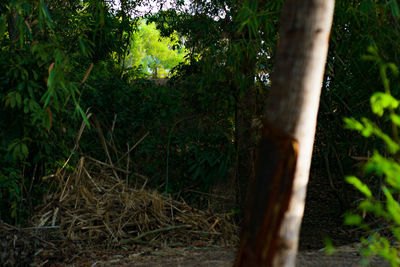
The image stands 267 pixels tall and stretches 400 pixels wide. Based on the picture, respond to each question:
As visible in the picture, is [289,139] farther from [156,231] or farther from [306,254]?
[156,231]

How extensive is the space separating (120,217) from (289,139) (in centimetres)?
340

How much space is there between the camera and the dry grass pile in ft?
15.0

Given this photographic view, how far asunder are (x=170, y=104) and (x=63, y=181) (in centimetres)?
174

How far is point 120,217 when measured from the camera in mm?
4719

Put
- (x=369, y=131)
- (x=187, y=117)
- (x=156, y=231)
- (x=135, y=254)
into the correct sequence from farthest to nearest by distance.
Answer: (x=187, y=117)
(x=156, y=231)
(x=135, y=254)
(x=369, y=131)

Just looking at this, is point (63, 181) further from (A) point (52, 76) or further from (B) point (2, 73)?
(A) point (52, 76)

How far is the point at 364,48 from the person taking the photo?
161 inches

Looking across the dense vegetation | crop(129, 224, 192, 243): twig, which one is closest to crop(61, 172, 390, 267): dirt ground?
crop(129, 224, 192, 243): twig

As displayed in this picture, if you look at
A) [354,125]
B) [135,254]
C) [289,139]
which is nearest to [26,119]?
[135,254]

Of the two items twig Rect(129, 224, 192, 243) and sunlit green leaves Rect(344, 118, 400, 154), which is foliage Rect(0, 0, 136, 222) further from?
sunlit green leaves Rect(344, 118, 400, 154)

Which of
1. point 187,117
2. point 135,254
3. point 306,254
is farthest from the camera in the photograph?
point 187,117

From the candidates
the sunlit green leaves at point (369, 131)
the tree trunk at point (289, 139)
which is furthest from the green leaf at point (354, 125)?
the tree trunk at point (289, 139)

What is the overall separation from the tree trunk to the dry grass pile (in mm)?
3078

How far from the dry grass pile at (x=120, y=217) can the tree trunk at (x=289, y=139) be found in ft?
10.1
